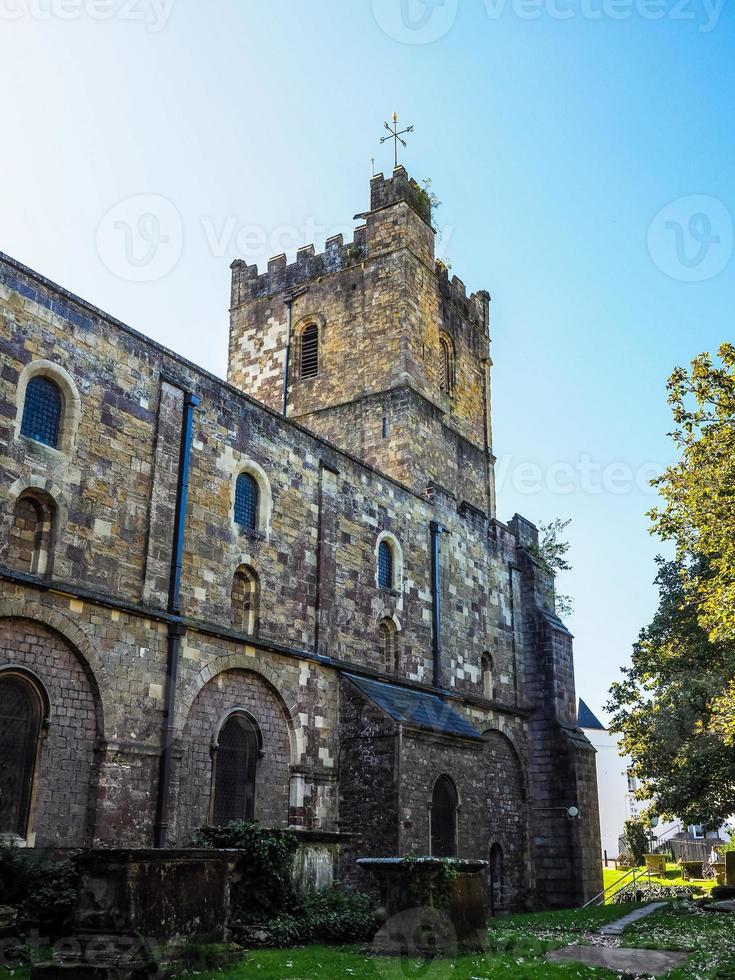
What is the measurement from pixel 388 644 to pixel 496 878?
7.23m

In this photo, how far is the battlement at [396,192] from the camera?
31719 millimetres

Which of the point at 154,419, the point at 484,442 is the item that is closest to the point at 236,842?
the point at 154,419

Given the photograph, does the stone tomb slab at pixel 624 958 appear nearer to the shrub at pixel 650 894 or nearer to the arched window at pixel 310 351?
the shrub at pixel 650 894

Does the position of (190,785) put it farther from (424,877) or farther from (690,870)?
(690,870)

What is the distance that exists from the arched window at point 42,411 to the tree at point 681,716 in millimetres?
15266

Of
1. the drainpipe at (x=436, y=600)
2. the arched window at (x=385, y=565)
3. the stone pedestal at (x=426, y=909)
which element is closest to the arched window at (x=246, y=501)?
the arched window at (x=385, y=565)

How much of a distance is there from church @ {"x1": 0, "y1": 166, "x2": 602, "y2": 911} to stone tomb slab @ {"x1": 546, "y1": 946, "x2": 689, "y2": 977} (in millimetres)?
4045

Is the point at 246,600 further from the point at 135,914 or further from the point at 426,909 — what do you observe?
the point at 135,914

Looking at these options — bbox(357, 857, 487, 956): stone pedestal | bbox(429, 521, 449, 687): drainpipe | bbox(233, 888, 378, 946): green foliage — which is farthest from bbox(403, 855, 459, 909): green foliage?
bbox(429, 521, 449, 687): drainpipe

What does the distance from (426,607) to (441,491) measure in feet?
12.1

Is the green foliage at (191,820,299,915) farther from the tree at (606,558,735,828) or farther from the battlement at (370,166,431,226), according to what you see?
the battlement at (370,166,431,226)

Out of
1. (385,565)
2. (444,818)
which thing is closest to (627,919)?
(444,818)

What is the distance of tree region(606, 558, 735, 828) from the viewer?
924 inches

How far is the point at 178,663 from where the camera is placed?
55.1ft
